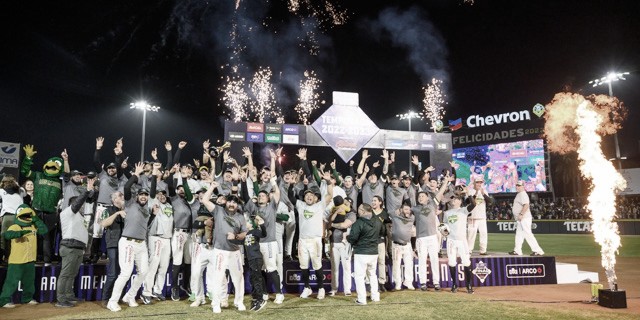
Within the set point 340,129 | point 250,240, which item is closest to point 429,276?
point 250,240

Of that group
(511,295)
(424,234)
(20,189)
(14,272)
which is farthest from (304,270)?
(20,189)

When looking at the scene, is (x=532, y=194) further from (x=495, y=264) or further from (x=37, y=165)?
(x=37, y=165)

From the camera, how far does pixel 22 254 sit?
29.0 ft

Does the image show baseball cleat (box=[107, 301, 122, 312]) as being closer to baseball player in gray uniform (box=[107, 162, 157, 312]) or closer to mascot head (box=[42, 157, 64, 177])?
baseball player in gray uniform (box=[107, 162, 157, 312])

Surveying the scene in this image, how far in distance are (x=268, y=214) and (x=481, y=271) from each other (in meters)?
6.43

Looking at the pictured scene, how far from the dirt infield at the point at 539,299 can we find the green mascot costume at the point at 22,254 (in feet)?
1.17

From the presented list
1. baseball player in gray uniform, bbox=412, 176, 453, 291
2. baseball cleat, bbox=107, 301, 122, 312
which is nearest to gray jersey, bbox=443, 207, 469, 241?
baseball player in gray uniform, bbox=412, 176, 453, 291

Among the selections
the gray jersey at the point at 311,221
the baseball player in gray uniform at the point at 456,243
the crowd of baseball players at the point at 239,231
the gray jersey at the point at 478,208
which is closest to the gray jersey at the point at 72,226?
the crowd of baseball players at the point at 239,231

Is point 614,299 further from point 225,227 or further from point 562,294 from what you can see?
point 225,227

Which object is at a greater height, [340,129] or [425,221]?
[340,129]

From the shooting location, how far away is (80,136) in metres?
43.4

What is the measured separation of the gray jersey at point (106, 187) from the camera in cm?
1091

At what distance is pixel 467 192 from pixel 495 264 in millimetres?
2173

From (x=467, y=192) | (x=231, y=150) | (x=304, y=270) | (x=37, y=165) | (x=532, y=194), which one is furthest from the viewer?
(x=532, y=194)
